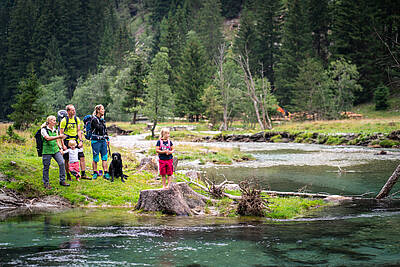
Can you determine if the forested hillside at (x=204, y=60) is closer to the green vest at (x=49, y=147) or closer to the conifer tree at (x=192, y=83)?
the conifer tree at (x=192, y=83)

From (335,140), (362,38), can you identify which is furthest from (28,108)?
(362,38)

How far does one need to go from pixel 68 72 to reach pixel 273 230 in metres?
113

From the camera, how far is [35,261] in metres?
6.93

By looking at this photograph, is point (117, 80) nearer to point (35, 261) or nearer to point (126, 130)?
point (126, 130)

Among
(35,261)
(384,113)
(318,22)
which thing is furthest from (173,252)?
(318,22)

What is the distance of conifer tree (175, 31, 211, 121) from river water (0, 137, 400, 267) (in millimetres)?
62163

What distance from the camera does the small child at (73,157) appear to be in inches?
508

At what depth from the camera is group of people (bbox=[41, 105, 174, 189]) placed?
1152 cm

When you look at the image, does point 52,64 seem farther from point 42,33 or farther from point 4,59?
point 4,59

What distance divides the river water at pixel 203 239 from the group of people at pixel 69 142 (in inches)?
69.7

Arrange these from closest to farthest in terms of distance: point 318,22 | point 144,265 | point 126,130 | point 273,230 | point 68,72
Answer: point 144,265 < point 273,230 < point 126,130 < point 318,22 < point 68,72

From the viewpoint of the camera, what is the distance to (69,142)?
12844 millimetres

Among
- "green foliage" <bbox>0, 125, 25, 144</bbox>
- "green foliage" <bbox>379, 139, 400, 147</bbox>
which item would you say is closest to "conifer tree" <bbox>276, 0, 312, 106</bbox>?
"green foliage" <bbox>379, 139, 400, 147</bbox>

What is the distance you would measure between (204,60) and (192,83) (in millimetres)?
7148
